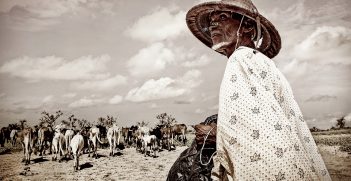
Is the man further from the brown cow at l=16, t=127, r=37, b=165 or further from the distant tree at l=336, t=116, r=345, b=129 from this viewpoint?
the brown cow at l=16, t=127, r=37, b=165

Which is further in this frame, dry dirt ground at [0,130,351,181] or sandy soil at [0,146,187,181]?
sandy soil at [0,146,187,181]

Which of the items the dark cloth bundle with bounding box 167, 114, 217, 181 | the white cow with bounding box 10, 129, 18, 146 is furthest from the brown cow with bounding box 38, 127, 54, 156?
the dark cloth bundle with bounding box 167, 114, 217, 181

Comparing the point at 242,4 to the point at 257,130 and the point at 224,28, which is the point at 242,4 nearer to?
the point at 224,28

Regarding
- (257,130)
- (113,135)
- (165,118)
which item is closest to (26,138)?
(113,135)

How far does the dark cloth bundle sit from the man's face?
0.33m

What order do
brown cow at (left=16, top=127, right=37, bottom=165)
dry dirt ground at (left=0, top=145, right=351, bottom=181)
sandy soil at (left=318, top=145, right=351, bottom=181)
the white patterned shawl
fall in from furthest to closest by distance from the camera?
brown cow at (left=16, top=127, right=37, bottom=165), dry dirt ground at (left=0, top=145, right=351, bottom=181), sandy soil at (left=318, top=145, right=351, bottom=181), the white patterned shawl

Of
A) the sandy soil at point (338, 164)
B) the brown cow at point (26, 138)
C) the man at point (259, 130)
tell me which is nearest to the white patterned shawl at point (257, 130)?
the man at point (259, 130)

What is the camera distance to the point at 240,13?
1.41 metres

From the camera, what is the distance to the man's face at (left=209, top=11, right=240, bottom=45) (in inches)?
54.6

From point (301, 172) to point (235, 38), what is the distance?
1.99 feet

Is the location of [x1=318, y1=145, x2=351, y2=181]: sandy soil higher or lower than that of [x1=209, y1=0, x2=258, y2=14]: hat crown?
lower

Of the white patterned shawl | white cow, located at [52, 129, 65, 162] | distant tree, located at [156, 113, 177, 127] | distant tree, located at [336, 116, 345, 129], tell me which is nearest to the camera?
the white patterned shawl

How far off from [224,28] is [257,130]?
533 mm

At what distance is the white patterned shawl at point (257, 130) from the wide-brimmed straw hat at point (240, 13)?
31 centimetres
